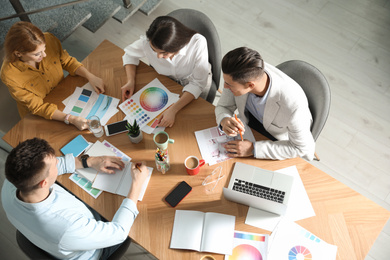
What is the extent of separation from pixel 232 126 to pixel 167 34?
0.66m

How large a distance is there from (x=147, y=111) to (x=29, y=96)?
0.74 meters

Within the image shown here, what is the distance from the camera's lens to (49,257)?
1.58 meters

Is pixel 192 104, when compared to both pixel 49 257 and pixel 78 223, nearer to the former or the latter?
pixel 78 223

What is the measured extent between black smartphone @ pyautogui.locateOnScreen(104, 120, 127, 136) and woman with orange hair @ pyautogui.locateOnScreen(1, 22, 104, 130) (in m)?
0.15

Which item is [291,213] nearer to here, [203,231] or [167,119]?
[203,231]

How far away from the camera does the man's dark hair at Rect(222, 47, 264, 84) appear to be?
1.63 m

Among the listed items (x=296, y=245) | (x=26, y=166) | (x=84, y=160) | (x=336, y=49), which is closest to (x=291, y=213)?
(x=296, y=245)

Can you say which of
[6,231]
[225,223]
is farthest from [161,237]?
[6,231]

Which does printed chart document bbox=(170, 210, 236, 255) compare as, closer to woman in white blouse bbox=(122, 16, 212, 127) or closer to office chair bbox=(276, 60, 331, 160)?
woman in white blouse bbox=(122, 16, 212, 127)

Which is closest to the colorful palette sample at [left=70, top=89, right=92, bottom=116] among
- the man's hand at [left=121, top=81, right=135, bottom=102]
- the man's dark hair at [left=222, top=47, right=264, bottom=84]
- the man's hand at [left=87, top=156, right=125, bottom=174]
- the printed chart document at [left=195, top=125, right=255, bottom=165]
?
the man's hand at [left=121, top=81, right=135, bottom=102]

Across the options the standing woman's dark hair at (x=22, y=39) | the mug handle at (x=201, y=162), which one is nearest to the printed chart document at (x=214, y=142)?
the mug handle at (x=201, y=162)

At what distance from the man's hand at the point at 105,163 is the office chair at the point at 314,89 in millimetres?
1161

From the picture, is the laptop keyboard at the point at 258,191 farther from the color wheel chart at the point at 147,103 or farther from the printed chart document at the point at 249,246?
the color wheel chart at the point at 147,103

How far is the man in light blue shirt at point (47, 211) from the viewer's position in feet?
4.54
